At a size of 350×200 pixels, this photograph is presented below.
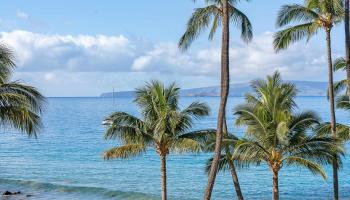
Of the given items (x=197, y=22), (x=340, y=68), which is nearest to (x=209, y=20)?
(x=197, y=22)

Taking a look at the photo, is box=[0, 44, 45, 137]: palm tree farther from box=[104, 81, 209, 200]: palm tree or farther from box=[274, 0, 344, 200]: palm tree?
box=[274, 0, 344, 200]: palm tree

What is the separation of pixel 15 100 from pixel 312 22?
13778mm

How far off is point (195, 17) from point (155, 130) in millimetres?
5116

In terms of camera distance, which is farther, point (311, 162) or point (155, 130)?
point (155, 130)

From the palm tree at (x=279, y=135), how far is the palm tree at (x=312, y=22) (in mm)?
2895

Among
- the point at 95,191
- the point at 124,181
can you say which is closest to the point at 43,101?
the point at 95,191

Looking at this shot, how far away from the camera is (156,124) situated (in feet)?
79.8

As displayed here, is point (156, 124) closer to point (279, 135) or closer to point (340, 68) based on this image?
point (279, 135)

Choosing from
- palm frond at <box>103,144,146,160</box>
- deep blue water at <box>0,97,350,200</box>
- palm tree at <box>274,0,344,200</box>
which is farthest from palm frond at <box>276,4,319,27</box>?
deep blue water at <box>0,97,350,200</box>

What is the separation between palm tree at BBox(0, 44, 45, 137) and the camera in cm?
2188

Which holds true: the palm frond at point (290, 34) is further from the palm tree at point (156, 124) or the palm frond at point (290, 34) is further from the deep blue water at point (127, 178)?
the deep blue water at point (127, 178)

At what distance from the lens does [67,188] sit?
4878 cm

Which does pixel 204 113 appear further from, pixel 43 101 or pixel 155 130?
pixel 43 101

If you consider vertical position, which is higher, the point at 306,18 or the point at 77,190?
the point at 306,18
